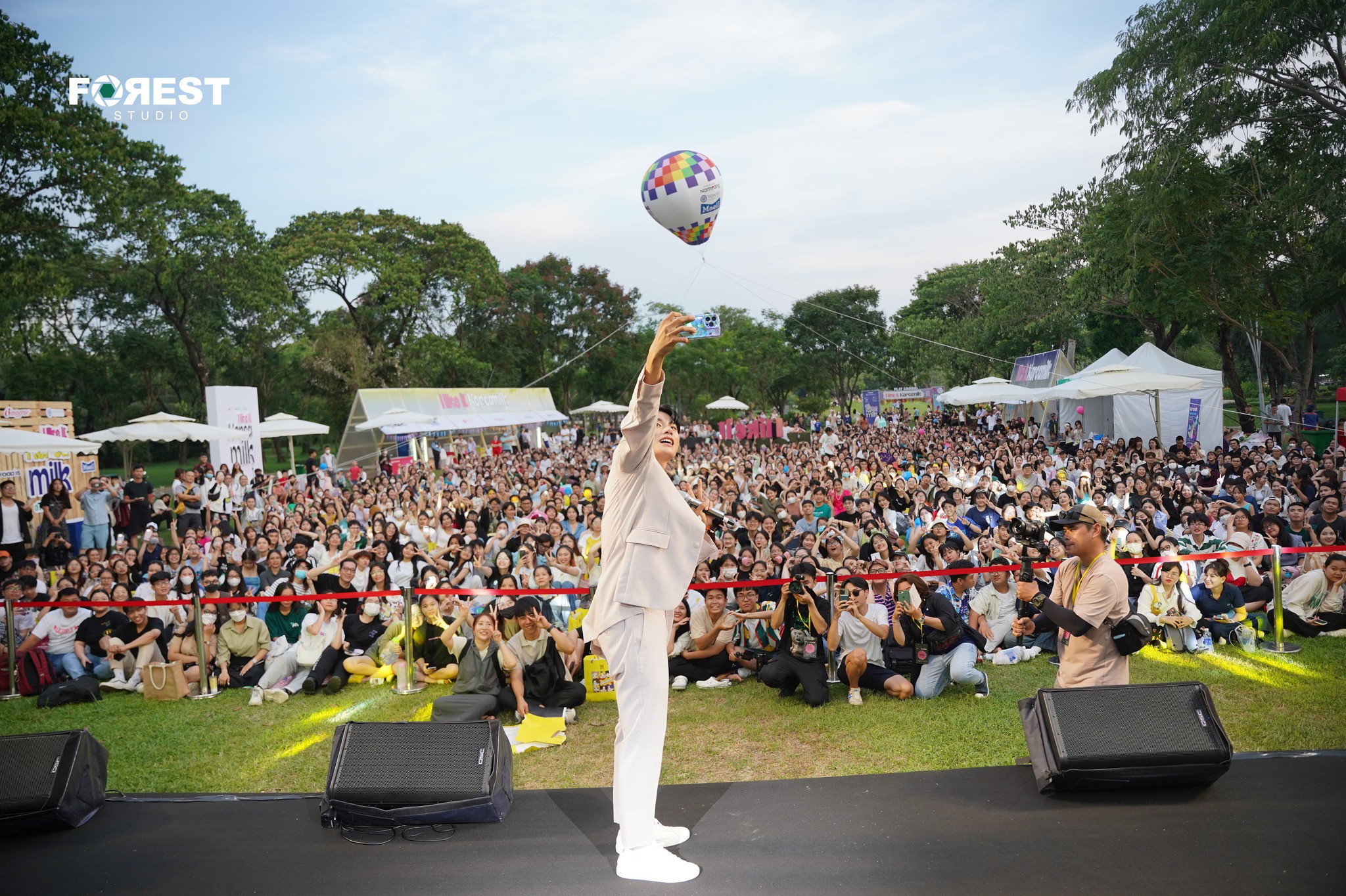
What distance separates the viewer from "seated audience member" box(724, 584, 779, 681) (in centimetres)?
689

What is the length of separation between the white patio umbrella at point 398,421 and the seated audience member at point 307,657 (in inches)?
529

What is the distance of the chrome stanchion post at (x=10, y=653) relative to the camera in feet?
23.4

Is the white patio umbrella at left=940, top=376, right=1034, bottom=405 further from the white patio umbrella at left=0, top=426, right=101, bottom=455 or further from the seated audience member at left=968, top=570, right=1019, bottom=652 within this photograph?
the white patio umbrella at left=0, top=426, right=101, bottom=455

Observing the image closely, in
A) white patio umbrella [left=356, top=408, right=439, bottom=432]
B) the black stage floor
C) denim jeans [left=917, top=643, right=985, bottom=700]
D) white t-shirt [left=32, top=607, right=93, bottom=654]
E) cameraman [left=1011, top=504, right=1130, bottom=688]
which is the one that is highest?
white patio umbrella [left=356, top=408, right=439, bottom=432]

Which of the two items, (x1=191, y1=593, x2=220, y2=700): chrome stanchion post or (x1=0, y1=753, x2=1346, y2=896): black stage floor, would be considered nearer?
(x1=0, y1=753, x2=1346, y2=896): black stage floor

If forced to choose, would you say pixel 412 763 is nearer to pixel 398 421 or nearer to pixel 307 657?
pixel 307 657

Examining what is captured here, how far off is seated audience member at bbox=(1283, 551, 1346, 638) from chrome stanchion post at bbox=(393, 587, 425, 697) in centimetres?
714

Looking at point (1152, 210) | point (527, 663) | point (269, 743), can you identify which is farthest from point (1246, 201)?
point (269, 743)

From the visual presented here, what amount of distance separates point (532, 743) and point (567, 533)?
399 centimetres

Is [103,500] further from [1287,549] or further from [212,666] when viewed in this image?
[1287,549]

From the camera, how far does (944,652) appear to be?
634cm

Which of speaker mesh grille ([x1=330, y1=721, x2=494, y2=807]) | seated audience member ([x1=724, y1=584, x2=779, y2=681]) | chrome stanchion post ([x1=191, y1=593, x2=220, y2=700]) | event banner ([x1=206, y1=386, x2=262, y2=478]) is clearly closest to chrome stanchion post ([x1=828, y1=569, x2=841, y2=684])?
seated audience member ([x1=724, y1=584, x2=779, y2=681])

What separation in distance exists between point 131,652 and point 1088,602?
7.41 meters

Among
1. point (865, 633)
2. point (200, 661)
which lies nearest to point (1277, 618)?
point (865, 633)
